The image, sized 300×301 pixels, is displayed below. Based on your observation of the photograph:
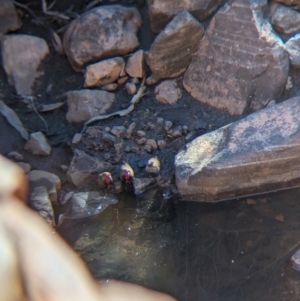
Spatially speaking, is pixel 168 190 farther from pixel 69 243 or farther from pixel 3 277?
pixel 3 277

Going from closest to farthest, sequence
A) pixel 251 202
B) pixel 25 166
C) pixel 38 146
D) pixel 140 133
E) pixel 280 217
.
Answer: pixel 280 217 < pixel 251 202 < pixel 25 166 < pixel 38 146 < pixel 140 133

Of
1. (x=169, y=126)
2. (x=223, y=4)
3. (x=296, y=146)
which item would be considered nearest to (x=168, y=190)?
(x=169, y=126)

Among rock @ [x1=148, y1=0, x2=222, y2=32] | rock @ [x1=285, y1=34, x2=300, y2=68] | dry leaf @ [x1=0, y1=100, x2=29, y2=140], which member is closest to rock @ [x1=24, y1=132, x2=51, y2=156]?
dry leaf @ [x1=0, y1=100, x2=29, y2=140]

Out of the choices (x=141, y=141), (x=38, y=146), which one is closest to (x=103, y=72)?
(x=141, y=141)

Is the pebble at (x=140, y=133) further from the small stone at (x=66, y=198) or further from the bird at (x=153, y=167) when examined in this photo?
the small stone at (x=66, y=198)

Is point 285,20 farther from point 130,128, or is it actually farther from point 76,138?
point 76,138

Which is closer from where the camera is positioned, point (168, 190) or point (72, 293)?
point (72, 293)
